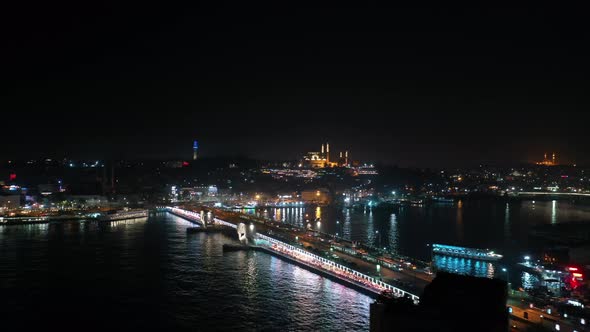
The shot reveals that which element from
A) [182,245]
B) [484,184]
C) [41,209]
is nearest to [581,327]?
[182,245]

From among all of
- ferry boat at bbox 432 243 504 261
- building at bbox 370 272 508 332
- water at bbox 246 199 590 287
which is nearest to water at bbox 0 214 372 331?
building at bbox 370 272 508 332

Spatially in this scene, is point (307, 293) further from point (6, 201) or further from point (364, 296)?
point (6, 201)

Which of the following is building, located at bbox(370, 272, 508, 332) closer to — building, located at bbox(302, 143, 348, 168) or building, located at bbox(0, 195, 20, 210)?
building, located at bbox(0, 195, 20, 210)

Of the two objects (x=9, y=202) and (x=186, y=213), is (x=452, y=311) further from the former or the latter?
(x=9, y=202)

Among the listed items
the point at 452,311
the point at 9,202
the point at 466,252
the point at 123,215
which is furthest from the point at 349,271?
the point at 9,202

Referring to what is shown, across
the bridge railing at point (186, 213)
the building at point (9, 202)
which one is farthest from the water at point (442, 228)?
the building at point (9, 202)
